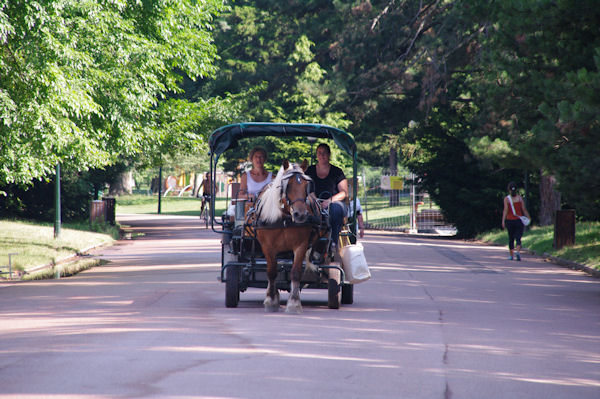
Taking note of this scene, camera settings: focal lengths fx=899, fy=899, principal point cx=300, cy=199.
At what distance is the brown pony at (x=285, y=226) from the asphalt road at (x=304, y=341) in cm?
43

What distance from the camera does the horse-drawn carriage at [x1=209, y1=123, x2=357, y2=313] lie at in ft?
40.8

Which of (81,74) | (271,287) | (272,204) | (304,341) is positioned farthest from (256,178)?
(81,74)

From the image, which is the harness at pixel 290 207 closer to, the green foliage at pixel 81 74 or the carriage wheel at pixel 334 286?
the carriage wheel at pixel 334 286

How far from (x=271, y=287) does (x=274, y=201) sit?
1233 mm

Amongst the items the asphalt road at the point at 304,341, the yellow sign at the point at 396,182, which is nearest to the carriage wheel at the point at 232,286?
the asphalt road at the point at 304,341

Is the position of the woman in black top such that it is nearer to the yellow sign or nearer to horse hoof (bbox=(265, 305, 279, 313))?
horse hoof (bbox=(265, 305, 279, 313))

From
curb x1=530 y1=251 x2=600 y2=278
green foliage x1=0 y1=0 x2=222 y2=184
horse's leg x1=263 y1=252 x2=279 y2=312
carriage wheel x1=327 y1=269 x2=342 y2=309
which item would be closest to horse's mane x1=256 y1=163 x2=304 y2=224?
horse's leg x1=263 y1=252 x2=279 y2=312

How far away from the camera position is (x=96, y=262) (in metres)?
23.6

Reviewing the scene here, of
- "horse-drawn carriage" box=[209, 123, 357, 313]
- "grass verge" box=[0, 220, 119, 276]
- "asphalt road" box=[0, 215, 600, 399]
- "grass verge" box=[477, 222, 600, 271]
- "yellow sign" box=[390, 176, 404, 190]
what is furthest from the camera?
"yellow sign" box=[390, 176, 404, 190]

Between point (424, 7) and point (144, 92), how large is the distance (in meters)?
19.9

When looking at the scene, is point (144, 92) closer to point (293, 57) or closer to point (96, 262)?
point (96, 262)

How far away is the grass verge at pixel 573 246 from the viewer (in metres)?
23.6

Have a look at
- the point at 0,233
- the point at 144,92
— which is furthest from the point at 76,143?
the point at 0,233

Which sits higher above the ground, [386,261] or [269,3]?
[269,3]
